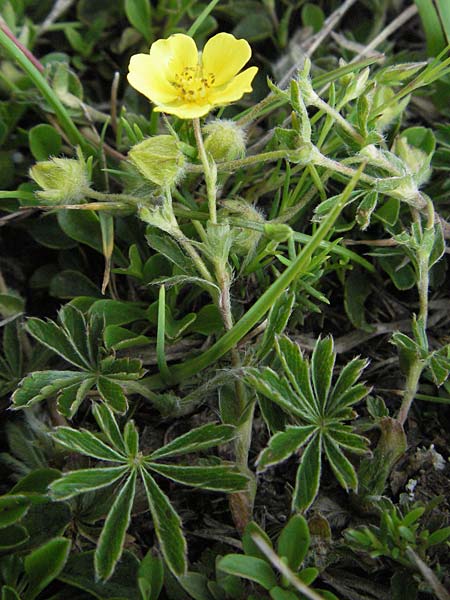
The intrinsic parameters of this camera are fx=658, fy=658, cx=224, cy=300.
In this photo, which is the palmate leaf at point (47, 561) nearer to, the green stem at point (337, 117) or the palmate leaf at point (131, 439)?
the palmate leaf at point (131, 439)

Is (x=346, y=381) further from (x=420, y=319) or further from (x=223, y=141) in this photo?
(x=223, y=141)

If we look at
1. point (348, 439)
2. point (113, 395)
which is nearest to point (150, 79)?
point (113, 395)

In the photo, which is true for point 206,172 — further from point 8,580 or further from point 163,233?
point 8,580

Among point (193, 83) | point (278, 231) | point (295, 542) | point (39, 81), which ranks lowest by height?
point (295, 542)

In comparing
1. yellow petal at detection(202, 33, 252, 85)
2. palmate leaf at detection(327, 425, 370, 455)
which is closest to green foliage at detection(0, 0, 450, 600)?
palmate leaf at detection(327, 425, 370, 455)

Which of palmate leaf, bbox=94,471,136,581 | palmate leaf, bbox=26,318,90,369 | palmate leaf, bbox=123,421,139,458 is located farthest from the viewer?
palmate leaf, bbox=26,318,90,369

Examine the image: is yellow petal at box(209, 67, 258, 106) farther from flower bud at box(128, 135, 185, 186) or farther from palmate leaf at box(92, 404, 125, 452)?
palmate leaf at box(92, 404, 125, 452)

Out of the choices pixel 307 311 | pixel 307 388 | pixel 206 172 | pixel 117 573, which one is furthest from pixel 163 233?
pixel 117 573
